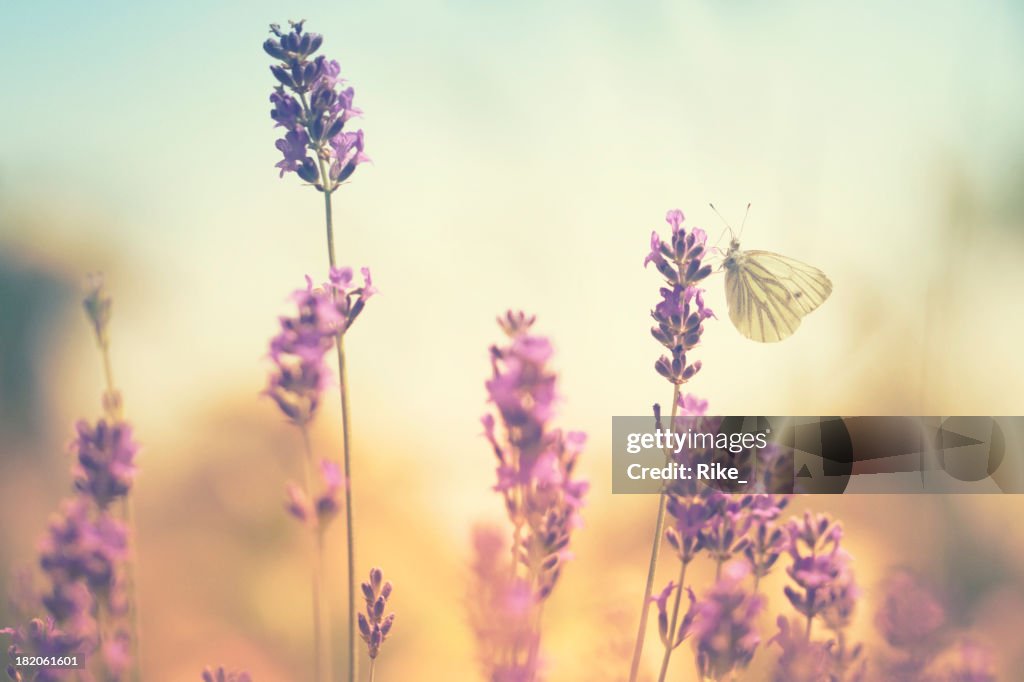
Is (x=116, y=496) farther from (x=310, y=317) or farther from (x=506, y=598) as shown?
(x=506, y=598)

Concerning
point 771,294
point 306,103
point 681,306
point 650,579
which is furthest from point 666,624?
point 771,294

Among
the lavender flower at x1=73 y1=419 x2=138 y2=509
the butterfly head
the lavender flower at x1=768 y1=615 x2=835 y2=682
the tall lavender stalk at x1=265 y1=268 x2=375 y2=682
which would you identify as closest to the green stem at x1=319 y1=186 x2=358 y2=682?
the tall lavender stalk at x1=265 y1=268 x2=375 y2=682

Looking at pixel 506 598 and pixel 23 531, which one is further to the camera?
pixel 23 531

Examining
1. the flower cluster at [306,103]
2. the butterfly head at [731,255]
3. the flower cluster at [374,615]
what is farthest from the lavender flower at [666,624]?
the butterfly head at [731,255]

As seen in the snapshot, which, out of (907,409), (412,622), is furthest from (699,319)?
(907,409)

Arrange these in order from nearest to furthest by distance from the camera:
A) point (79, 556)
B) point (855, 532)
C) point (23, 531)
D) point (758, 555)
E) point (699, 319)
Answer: point (79, 556), point (758, 555), point (699, 319), point (23, 531), point (855, 532)

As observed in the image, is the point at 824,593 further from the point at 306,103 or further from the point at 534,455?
the point at 306,103

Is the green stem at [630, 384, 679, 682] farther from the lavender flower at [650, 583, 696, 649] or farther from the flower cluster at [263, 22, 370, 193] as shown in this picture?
the flower cluster at [263, 22, 370, 193]
